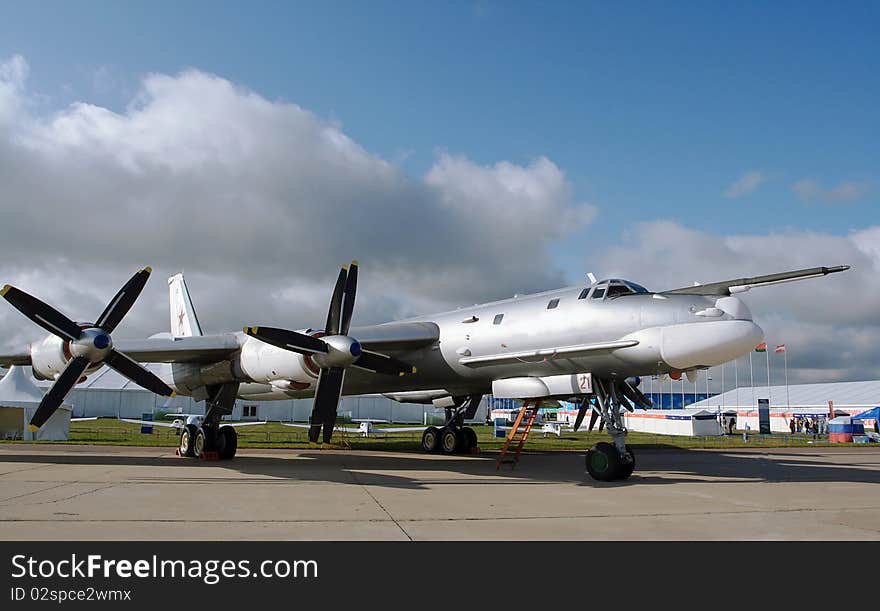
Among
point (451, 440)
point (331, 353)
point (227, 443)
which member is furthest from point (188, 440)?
point (451, 440)

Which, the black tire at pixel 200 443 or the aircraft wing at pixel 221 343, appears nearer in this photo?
the aircraft wing at pixel 221 343

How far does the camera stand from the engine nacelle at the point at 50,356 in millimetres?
14656

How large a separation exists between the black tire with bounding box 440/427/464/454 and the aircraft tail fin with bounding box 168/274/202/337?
9.05 m

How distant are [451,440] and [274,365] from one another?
328 inches

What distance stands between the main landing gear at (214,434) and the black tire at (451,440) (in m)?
7.04

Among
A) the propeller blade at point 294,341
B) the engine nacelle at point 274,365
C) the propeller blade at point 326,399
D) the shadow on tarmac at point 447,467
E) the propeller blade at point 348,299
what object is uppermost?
the propeller blade at point 348,299

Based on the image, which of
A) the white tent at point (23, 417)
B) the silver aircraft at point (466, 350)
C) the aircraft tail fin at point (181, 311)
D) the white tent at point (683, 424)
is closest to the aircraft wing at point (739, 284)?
the silver aircraft at point (466, 350)

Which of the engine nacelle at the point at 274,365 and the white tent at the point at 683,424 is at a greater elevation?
the engine nacelle at the point at 274,365

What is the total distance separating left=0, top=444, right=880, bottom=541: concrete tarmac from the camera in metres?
6.97

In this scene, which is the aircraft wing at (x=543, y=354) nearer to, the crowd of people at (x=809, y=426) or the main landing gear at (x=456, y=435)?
the main landing gear at (x=456, y=435)

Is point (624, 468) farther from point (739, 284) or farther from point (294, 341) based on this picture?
point (294, 341)
